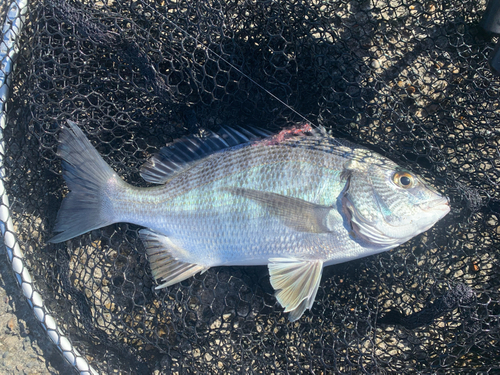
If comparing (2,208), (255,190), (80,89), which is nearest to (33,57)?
(80,89)

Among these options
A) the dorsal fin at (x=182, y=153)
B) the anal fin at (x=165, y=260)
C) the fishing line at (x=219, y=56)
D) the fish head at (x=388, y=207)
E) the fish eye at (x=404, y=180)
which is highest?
the fishing line at (x=219, y=56)

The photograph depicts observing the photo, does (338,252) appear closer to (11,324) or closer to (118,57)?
(118,57)

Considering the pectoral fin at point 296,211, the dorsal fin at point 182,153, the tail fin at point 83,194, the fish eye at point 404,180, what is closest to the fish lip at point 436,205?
the fish eye at point 404,180

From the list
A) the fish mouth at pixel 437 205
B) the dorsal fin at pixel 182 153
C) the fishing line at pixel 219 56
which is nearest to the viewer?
the fish mouth at pixel 437 205

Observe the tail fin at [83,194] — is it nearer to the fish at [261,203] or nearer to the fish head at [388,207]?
the fish at [261,203]

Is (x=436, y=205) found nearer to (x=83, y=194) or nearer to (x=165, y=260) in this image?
(x=165, y=260)

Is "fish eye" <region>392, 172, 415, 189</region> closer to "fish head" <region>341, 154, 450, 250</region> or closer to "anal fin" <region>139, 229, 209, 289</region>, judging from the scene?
"fish head" <region>341, 154, 450, 250</region>

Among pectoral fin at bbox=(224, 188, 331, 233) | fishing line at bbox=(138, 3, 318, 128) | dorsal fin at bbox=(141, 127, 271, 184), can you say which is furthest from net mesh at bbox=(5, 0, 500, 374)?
pectoral fin at bbox=(224, 188, 331, 233)
